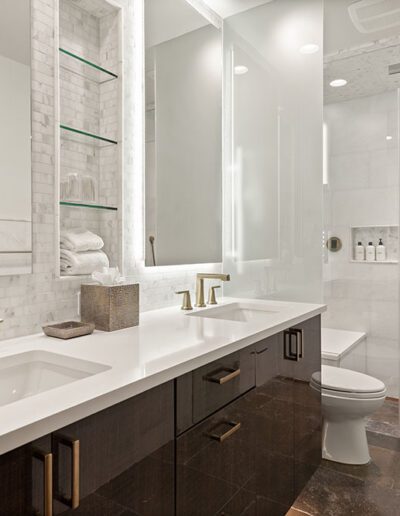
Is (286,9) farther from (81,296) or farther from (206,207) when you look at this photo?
(81,296)

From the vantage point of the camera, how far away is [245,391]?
4.61ft

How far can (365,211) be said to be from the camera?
321cm

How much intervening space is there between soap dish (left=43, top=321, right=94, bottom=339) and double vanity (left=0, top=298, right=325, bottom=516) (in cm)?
3

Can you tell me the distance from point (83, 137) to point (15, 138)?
351 mm

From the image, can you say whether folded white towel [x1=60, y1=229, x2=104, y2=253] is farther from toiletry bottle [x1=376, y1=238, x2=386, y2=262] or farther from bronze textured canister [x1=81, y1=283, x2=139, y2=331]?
toiletry bottle [x1=376, y1=238, x2=386, y2=262]

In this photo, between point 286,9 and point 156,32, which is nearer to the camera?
point 156,32

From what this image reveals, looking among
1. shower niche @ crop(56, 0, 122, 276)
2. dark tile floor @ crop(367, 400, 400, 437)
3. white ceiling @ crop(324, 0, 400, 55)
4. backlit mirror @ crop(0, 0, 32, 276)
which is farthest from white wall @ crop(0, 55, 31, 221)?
dark tile floor @ crop(367, 400, 400, 437)

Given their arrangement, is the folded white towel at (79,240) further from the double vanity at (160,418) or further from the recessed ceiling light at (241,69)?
the recessed ceiling light at (241,69)

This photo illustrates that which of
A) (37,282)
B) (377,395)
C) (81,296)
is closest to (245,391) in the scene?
(81,296)

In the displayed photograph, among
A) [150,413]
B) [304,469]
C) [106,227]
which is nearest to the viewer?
[150,413]

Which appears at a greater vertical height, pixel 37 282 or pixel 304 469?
pixel 37 282

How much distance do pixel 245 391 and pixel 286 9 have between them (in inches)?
81.6

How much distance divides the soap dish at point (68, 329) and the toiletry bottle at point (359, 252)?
2467mm

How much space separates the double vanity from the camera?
0.78m
